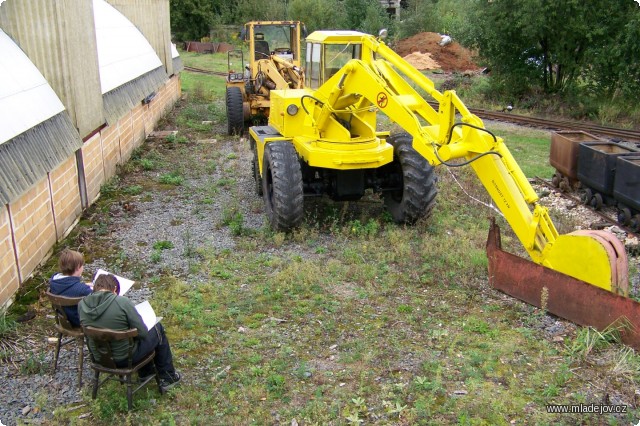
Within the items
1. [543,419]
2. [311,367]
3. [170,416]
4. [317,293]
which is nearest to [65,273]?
[170,416]

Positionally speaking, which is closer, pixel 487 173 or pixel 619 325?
pixel 619 325

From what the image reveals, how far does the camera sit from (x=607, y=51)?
757 inches

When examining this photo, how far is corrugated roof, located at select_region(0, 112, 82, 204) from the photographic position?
655 cm

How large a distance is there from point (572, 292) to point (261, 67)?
38.7 ft

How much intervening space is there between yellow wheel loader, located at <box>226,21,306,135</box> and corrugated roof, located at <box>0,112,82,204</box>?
275 inches

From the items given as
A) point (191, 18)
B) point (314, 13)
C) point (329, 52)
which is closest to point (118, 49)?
point (329, 52)

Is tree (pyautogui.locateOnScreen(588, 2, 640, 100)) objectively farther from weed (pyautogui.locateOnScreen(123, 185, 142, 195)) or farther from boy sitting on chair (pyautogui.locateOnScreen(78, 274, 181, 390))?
boy sitting on chair (pyautogui.locateOnScreen(78, 274, 181, 390))

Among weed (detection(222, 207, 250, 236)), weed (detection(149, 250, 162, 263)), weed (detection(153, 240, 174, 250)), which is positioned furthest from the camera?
weed (detection(222, 207, 250, 236))

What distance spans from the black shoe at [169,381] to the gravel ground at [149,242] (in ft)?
2.04

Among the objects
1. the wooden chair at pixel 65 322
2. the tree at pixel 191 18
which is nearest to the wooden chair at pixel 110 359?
the wooden chair at pixel 65 322

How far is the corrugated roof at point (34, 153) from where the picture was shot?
6549 mm

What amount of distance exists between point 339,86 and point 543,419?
5.24 meters

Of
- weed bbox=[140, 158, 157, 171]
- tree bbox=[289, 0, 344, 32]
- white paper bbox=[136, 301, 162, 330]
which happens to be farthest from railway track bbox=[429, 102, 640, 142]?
tree bbox=[289, 0, 344, 32]

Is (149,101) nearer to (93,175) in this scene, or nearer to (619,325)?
(93,175)
